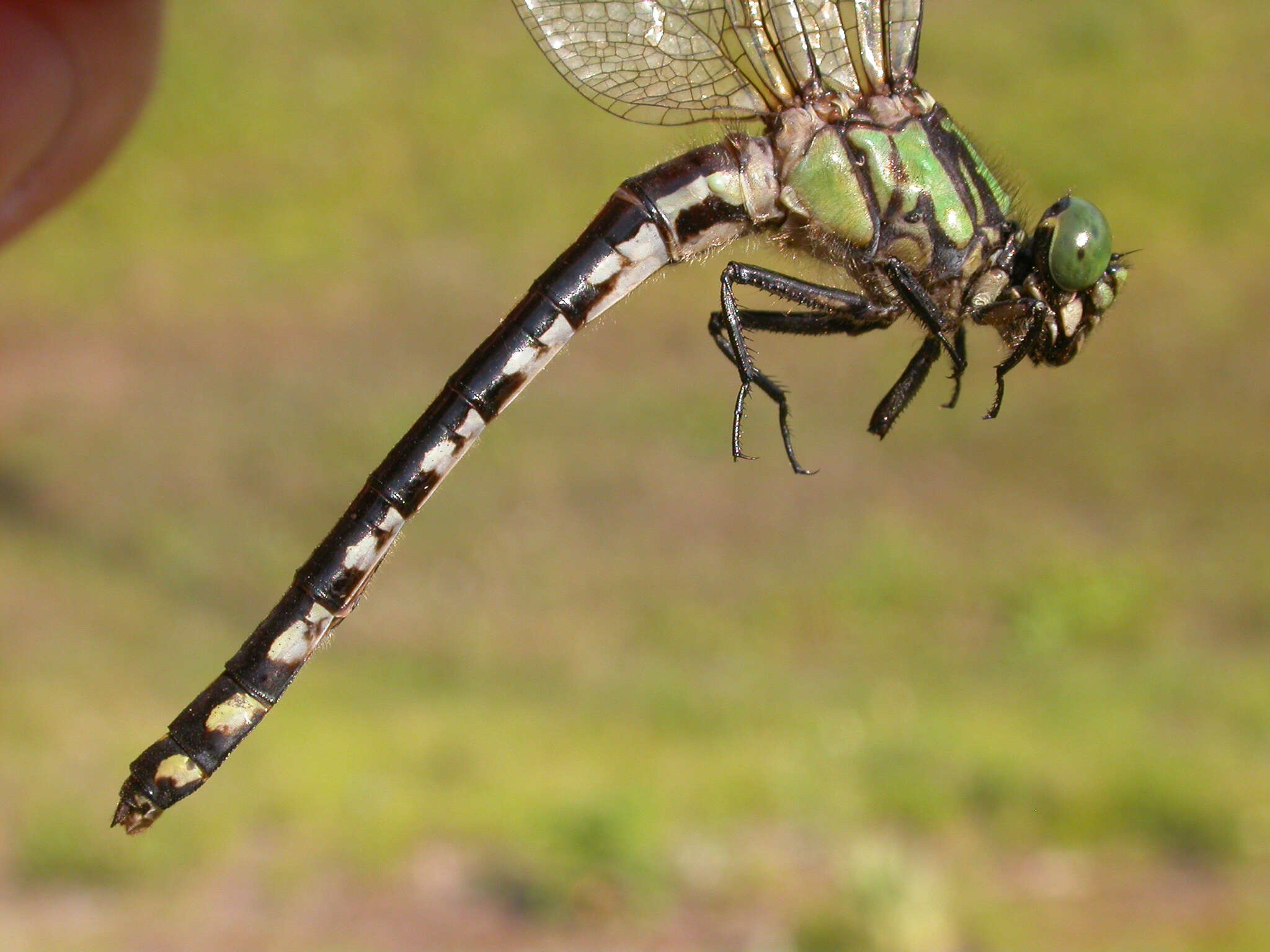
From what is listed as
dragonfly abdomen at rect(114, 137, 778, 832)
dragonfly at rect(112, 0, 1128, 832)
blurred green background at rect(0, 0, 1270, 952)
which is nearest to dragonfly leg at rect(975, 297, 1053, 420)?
dragonfly at rect(112, 0, 1128, 832)

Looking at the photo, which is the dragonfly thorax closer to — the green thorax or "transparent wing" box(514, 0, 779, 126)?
the green thorax

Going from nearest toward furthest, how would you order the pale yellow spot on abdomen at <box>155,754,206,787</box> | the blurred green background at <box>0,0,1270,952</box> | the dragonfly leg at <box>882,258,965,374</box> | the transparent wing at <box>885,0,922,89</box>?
the pale yellow spot on abdomen at <box>155,754,206,787</box> → the dragonfly leg at <box>882,258,965,374</box> → the transparent wing at <box>885,0,922,89</box> → the blurred green background at <box>0,0,1270,952</box>

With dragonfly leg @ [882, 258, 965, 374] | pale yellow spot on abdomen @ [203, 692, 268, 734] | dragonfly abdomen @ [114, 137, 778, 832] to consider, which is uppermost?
dragonfly leg @ [882, 258, 965, 374]

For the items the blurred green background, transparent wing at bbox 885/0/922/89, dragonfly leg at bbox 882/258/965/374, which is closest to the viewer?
dragonfly leg at bbox 882/258/965/374

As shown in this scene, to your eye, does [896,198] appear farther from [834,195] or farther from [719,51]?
[719,51]

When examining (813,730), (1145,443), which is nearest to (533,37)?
(813,730)

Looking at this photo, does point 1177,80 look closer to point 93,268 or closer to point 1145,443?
point 1145,443
